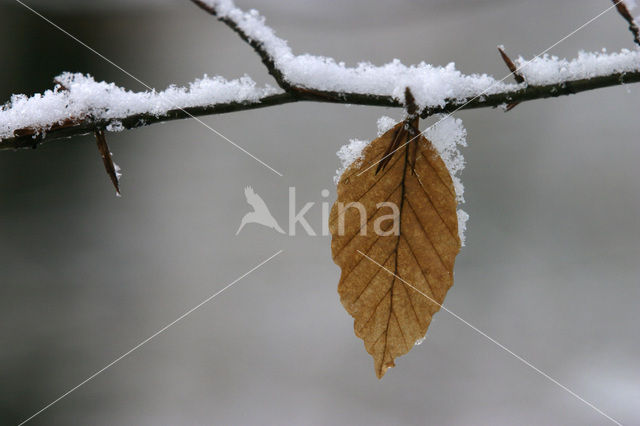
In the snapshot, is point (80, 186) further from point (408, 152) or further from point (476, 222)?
point (408, 152)

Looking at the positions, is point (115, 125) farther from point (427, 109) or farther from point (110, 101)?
point (427, 109)

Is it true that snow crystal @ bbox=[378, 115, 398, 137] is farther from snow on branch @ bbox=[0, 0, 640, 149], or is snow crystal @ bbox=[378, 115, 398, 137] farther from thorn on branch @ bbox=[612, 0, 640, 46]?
thorn on branch @ bbox=[612, 0, 640, 46]

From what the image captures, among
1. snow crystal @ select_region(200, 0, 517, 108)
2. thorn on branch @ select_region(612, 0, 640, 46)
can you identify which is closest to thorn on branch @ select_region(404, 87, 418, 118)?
snow crystal @ select_region(200, 0, 517, 108)

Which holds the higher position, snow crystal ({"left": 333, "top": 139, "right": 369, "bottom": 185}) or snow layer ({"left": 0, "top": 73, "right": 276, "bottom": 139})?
snow layer ({"left": 0, "top": 73, "right": 276, "bottom": 139})

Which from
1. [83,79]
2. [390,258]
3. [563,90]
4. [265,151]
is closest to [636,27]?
[563,90]

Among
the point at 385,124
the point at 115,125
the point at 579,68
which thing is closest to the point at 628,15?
the point at 579,68

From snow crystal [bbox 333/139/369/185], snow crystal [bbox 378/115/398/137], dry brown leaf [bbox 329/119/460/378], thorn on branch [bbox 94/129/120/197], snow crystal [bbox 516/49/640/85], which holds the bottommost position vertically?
dry brown leaf [bbox 329/119/460/378]
